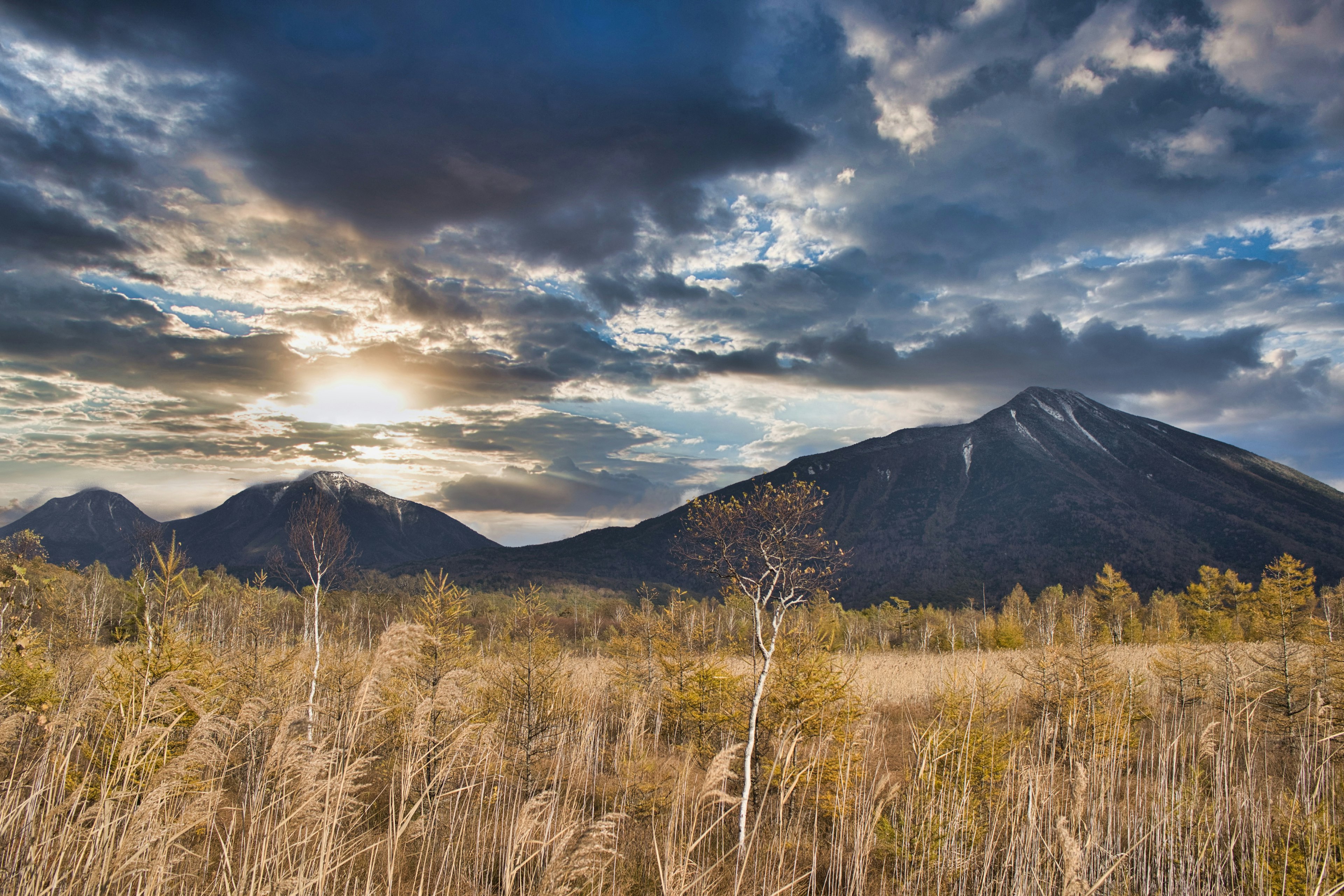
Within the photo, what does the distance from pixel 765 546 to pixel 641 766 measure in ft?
13.8

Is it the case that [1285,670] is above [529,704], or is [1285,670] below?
above

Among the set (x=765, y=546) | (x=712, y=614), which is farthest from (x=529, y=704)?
(x=712, y=614)

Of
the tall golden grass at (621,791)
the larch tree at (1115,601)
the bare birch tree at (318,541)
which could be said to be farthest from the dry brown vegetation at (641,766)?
the larch tree at (1115,601)

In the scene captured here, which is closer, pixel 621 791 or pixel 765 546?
pixel 621 791

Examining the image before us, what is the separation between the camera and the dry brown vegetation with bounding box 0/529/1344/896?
432 cm

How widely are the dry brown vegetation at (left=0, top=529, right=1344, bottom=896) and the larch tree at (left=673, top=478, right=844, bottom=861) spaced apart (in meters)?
2.03

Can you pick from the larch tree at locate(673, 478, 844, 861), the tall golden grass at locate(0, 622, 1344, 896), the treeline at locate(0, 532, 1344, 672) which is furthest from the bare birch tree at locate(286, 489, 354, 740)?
the larch tree at locate(673, 478, 844, 861)

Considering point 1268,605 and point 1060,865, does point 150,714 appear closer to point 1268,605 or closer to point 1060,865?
point 1060,865

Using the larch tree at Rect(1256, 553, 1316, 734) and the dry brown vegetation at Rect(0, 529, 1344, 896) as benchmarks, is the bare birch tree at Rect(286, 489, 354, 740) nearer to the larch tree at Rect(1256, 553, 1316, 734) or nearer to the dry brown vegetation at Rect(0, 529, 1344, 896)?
the dry brown vegetation at Rect(0, 529, 1344, 896)

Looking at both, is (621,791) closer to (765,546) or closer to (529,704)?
(529,704)

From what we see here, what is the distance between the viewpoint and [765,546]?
33.6ft

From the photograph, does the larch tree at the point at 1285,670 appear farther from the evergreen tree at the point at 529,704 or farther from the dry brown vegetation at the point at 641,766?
the evergreen tree at the point at 529,704

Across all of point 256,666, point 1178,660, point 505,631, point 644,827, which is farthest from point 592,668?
point 1178,660

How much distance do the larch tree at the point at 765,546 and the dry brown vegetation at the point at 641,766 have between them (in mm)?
2034
